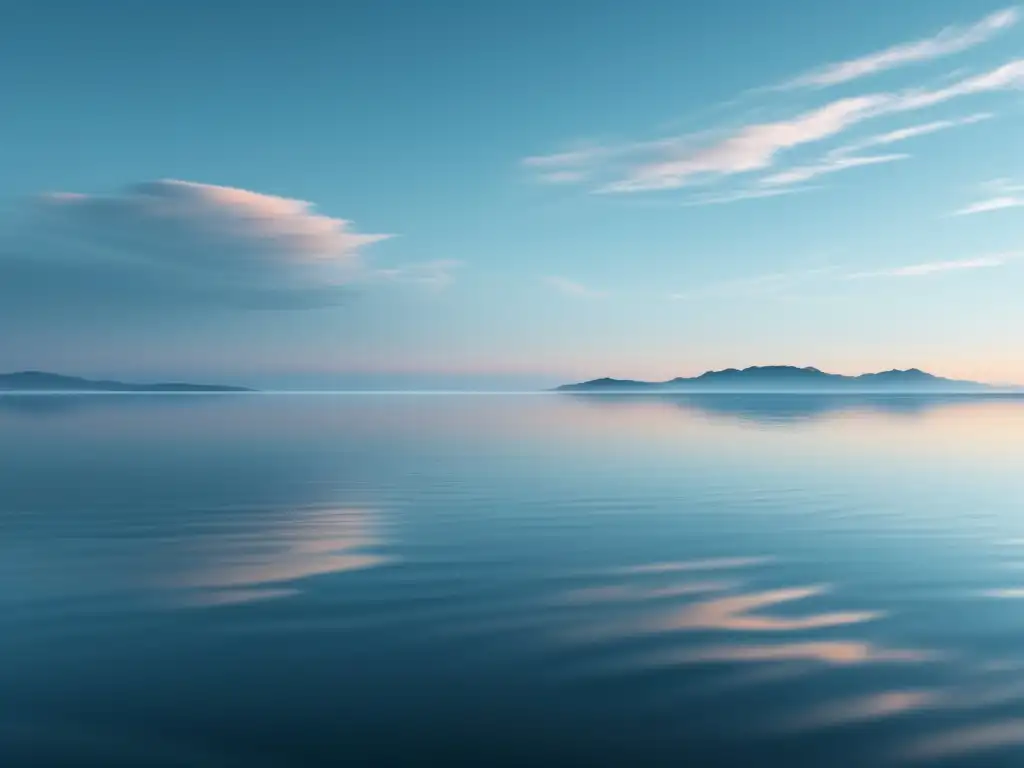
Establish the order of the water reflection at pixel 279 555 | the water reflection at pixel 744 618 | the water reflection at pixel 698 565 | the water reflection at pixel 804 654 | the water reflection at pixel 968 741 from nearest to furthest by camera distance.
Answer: the water reflection at pixel 968 741, the water reflection at pixel 804 654, the water reflection at pixel 744 618, the water reflection at pixel 279 555, the water reflection at pixel 698 565

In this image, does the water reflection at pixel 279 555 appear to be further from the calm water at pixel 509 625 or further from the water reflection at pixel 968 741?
the water reflection at pixel 968 741

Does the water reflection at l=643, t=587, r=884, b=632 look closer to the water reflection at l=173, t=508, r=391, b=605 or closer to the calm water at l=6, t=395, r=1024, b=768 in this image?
the calm water at l=6, t=395, r=1024, b=768

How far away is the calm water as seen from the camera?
293 inches

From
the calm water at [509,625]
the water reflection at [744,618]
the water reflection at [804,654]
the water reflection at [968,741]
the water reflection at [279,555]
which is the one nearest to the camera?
the water reflection at [968,741]

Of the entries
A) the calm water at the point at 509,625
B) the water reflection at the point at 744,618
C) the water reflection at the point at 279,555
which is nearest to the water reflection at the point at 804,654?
the calm water at the point at 509,625

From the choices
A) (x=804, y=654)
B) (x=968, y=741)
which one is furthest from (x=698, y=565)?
(x=968, y=741)

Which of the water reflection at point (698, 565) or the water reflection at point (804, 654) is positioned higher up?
the water reflection at point (698, 565)

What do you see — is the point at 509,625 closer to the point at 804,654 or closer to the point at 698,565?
the point at 804,654

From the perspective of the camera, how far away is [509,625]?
35.1 feet

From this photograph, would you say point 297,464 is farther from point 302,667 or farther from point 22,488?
point 302,667

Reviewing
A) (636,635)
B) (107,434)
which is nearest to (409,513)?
(636,635)

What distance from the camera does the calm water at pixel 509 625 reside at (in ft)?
24.4

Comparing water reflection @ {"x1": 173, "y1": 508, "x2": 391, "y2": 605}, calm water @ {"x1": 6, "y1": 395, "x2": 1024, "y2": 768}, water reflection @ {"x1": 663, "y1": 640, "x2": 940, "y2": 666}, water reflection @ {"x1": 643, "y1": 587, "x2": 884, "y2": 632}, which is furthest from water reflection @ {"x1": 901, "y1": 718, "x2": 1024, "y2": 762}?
water reflection @ {"x1": 173, "y1": 508, "x2": 391, "y2": 605}

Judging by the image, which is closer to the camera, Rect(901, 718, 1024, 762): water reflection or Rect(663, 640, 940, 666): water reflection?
Rect(901, 718, 1024, 762): water reflection
